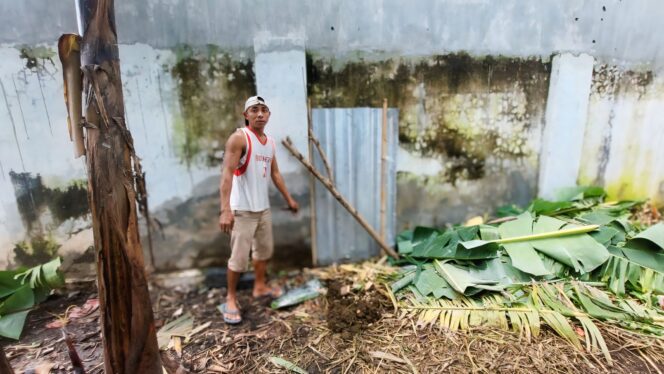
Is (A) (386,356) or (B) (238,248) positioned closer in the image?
(A) (386,356)

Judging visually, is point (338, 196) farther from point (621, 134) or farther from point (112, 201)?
point (621, 134)

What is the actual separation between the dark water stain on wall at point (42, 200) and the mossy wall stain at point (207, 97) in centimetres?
110

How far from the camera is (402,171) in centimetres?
402

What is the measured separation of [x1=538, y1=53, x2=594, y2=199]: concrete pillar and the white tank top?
3.33m

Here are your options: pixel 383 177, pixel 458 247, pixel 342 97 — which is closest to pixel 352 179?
pixel 383 177

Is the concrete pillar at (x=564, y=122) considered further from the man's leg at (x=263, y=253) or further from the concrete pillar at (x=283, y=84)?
the man's leg at (x=263, y=253)

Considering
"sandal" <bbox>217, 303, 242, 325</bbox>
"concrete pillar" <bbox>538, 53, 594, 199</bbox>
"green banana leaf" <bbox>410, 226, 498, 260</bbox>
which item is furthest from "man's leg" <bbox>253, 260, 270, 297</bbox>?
"concrete pillar" <bbox>538, 53, 594, 199</bbox>

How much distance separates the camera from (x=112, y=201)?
6.51 feet

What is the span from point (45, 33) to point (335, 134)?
2827mm

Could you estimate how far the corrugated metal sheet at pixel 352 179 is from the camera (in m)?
3.75

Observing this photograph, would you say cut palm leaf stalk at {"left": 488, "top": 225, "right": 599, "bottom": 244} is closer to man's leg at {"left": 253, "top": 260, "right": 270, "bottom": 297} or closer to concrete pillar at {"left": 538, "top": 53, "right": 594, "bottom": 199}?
concrete pillar at {"left": 538, "top": 53, "right": 594, "bottom": 199}

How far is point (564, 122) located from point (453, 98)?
4.70 ft

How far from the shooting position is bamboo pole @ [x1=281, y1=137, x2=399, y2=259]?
3521 mm

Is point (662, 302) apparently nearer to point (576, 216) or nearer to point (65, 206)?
point (576, 216)
